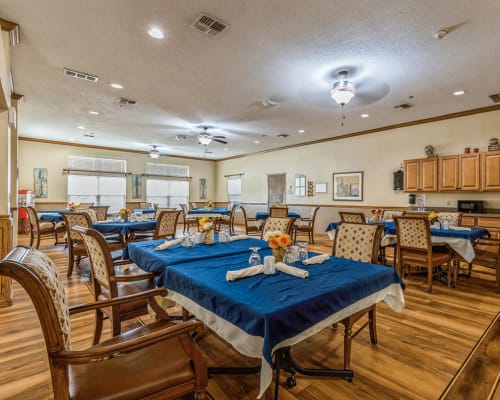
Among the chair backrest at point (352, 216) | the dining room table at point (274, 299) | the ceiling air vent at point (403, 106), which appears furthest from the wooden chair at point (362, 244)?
the ceiling air vent at point (403, 106)

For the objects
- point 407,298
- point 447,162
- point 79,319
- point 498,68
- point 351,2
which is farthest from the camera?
point 447,162

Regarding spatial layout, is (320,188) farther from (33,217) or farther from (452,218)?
(33,217)

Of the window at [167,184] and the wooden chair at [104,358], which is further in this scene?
the window at [167,184]

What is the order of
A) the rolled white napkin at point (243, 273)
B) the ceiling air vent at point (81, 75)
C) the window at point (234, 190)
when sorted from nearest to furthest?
the rolled white napkin at point (243, 273) < the ceiling air vent at point (81, 75) < the window at point (234, 190)

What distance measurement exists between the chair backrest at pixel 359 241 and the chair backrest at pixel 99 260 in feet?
6.27

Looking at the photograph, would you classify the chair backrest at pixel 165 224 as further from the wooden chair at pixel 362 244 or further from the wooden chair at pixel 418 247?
the wooden chair at pixel 418 247

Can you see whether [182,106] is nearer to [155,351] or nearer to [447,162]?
[155,351]

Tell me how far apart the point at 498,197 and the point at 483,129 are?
1358mm

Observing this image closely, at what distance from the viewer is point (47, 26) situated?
9.34 feet

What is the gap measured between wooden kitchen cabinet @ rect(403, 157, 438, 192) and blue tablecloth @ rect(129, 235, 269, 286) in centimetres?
491

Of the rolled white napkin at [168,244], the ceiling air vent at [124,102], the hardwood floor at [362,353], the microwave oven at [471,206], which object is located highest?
the ceiling air vent at [124,102]

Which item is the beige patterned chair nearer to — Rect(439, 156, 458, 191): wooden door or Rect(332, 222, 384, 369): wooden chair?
Rect(332, 222, 384, 369): wooden chair

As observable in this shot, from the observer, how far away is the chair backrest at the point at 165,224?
14.4 feet

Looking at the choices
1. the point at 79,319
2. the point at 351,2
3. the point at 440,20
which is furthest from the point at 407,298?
the point at 79,319
